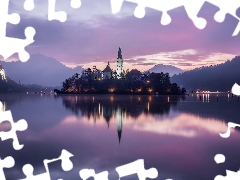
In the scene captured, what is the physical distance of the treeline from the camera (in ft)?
426

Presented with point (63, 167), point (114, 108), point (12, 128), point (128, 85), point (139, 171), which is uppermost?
point (128, 85)

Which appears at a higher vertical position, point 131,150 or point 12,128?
point 12,128

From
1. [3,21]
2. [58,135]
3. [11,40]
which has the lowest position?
[58,135]

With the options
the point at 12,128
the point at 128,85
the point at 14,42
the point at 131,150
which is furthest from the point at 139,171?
the point at 128,85

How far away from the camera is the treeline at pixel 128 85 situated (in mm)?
129750

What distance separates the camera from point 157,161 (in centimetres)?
1153

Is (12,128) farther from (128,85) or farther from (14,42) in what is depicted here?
(128,85)

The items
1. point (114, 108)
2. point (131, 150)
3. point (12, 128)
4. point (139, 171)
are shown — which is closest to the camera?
point (139, 171)

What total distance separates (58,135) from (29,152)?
560 cm

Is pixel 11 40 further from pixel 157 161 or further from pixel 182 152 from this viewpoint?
pixel 182 152

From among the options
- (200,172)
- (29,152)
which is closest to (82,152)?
(29,152)

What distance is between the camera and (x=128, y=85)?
431ft

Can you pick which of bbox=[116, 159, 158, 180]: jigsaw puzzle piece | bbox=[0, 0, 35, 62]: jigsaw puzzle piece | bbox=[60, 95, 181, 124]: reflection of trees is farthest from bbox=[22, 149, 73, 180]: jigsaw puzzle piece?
bbox=[60, 95, 181, 124]: reflection of trees

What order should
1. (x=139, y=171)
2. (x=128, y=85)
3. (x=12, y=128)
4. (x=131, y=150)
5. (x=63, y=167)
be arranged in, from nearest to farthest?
(x=63, y=167), (x=139, y=171), (x=12, y=128), (x=131, y=150), (x=128, y=85)
